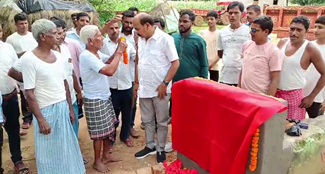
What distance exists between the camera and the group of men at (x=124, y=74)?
103 inches

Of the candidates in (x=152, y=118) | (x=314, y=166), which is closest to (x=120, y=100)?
(x=152, y=118)

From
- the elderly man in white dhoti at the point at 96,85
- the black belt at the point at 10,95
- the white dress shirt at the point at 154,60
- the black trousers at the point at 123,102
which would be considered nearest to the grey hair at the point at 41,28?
the elderly man in white dhoti at the point at 96,85

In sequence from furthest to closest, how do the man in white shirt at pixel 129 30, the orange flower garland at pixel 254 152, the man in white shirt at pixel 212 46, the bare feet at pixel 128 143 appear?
the man in white shirt at pixel 212 46 → the bare feet at pixel 128 143 → the man in white shirt at pixel 129 30 → the orange flower garland at pixel 254 152

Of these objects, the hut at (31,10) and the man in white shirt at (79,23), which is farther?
the hut at (31,10)

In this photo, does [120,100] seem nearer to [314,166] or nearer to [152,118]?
[152,118]

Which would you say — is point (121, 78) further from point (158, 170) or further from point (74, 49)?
point (158, 170)

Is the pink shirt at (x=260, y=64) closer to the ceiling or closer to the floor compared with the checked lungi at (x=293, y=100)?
closer to the ceiling

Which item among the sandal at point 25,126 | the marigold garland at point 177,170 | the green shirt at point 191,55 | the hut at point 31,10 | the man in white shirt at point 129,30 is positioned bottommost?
the sandal at point 25,126

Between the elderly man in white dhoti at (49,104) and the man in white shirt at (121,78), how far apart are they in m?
1.00

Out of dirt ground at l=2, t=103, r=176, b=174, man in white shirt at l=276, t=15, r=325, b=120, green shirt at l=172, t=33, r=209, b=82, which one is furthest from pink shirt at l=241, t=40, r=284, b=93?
dirt ground at l=2, t=103, r=176, b=174

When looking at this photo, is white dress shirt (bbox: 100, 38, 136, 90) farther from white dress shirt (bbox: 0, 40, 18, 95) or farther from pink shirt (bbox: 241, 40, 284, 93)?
pink shirt (bbox: 241, 40, 284, 93)

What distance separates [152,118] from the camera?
141 inches

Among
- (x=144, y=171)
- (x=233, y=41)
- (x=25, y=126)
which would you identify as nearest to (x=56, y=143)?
(x=144, y=171)

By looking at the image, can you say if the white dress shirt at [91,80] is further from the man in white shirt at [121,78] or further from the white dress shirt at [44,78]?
the man in white shirt at [121,78]
